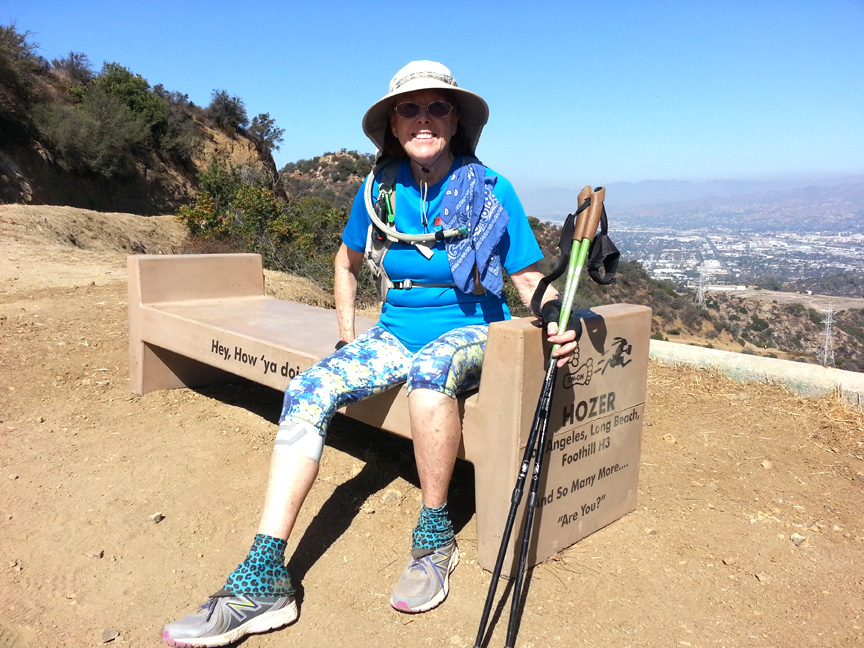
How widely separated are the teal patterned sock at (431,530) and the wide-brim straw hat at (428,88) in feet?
4.59

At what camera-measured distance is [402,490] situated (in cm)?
304

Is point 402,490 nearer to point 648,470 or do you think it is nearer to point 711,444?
point 648,470

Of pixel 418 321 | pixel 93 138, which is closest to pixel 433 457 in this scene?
pixel 418 321

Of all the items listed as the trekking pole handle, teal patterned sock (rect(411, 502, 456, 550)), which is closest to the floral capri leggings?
teal patterned sock (rect(411, 502, 456, 550))

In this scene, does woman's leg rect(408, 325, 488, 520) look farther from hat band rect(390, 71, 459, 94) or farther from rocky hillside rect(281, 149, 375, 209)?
rocky hillside rect(281, 149, 375, 209)

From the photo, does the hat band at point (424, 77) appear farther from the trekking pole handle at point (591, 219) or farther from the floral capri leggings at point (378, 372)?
the floral capri leggings at point (378, 372)

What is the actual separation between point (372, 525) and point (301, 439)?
2.37 ft

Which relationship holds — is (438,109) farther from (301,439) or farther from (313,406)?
(301,439)

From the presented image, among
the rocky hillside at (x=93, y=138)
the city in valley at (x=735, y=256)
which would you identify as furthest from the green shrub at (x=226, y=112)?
the city in valley at (x=735, y=256)

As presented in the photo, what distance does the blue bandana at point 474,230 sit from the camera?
2.44 m

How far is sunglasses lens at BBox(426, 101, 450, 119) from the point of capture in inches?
98.8

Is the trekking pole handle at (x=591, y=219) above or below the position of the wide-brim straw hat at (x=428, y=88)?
below

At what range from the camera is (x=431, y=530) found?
2.27 meters

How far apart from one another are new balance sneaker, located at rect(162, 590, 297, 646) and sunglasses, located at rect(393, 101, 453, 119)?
1715 mm
